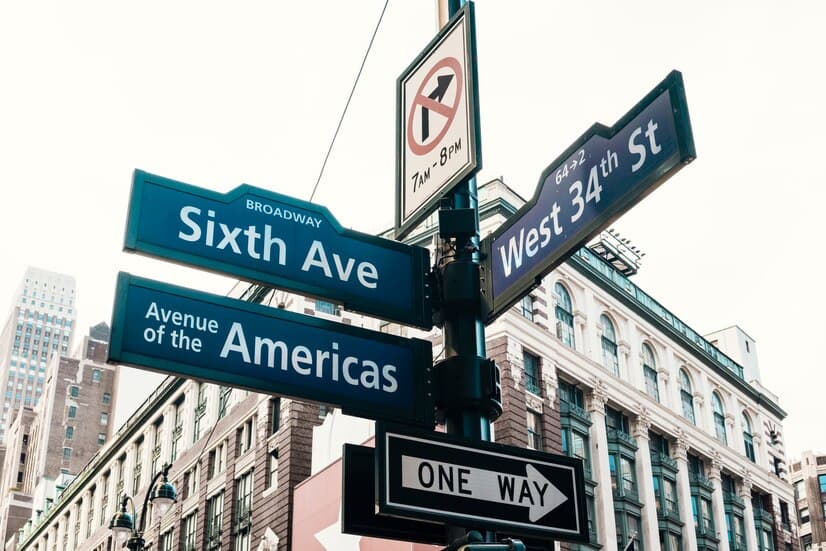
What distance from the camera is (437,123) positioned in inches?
257

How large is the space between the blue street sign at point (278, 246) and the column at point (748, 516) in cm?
4847

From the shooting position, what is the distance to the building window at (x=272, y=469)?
140ft

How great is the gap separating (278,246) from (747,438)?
2085 inches

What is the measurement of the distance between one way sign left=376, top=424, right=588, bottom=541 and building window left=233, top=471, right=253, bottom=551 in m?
39.6

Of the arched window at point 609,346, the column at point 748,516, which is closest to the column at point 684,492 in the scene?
the arched window at point 609,346

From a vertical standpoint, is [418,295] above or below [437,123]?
below

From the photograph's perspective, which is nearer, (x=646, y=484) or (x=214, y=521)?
(x=646, y=484)

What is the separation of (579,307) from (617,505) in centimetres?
803

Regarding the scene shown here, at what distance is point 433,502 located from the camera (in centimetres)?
513

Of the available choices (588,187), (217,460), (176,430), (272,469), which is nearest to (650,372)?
(272,469)

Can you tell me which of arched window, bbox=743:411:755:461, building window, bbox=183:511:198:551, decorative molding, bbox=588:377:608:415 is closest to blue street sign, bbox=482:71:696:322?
decorative molding, bbox=588:377:608:415

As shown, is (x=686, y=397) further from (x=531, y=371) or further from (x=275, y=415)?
(x=275, y=415)

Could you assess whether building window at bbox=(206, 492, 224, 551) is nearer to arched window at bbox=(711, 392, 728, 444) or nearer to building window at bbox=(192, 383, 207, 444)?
building window at bbox=(192, 383, 207, 444)

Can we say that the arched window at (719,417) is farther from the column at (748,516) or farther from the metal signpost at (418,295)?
the metal signpost at (418,295)
